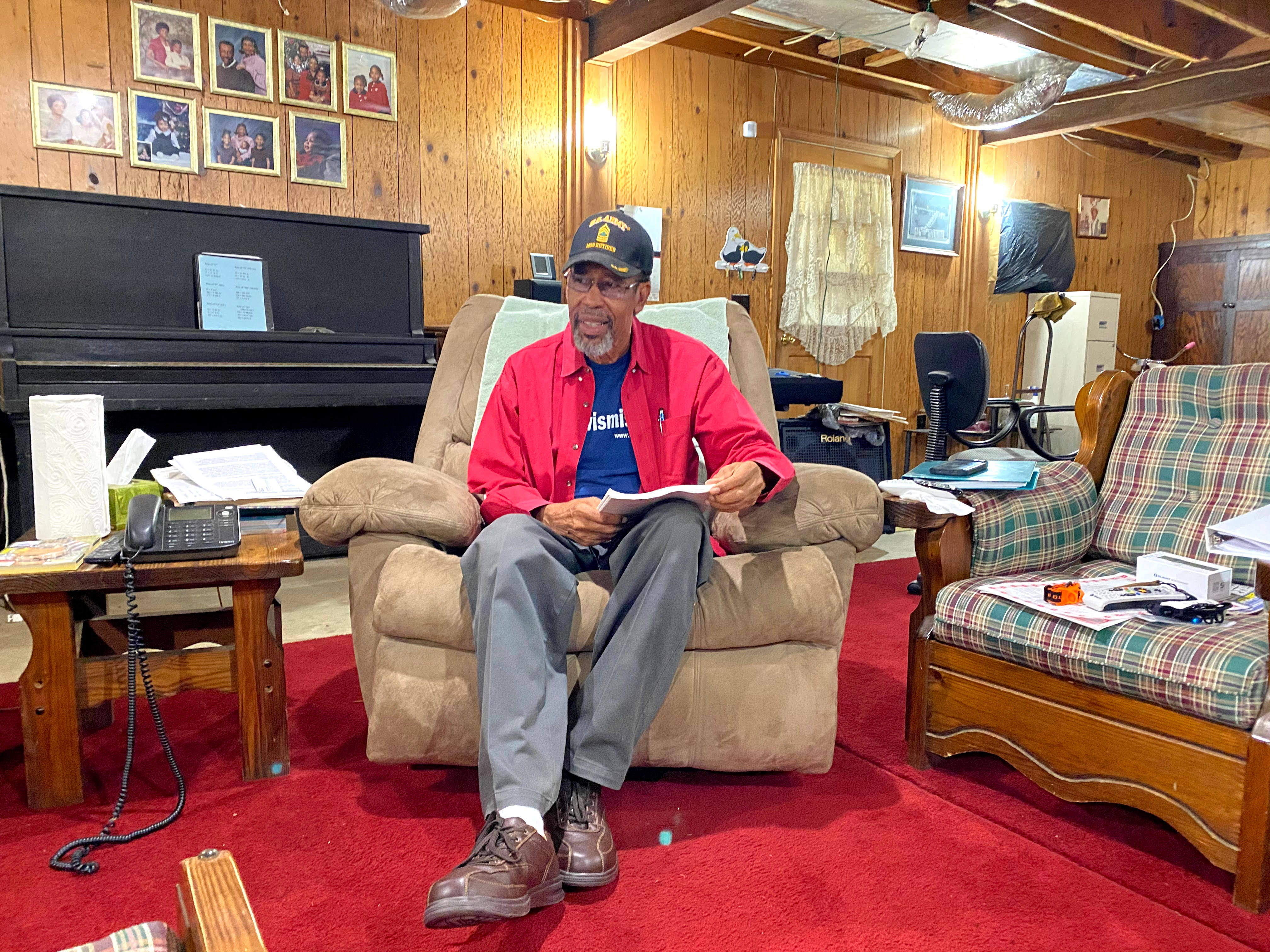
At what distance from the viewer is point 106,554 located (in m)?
1.57

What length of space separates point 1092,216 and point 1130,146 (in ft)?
2.25

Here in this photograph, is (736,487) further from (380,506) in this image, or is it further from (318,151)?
(318,151)

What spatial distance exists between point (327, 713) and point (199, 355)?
1.62m

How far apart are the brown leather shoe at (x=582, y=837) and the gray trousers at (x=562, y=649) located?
1.4 inches

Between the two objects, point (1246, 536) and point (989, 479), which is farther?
point (989, 479)

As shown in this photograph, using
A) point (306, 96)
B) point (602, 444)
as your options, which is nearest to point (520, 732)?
point (602, 444)

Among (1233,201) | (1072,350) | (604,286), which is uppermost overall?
(1233,201)

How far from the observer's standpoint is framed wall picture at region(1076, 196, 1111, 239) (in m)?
6.89

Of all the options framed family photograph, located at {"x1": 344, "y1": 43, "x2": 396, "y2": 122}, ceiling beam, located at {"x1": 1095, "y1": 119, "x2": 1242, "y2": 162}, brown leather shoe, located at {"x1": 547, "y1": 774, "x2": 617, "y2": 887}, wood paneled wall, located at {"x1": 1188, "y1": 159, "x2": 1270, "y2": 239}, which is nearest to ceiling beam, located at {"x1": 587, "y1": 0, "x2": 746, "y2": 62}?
framed family photograph, located at {"x1": 344, "y1": 43, "x2": 396, "y2": 122}

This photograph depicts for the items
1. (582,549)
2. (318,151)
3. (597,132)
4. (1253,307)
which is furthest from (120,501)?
(1253,307)

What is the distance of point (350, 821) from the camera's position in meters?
1.57

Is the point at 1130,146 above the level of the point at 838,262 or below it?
above

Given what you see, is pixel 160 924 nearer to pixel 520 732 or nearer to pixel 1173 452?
pixel 520 732

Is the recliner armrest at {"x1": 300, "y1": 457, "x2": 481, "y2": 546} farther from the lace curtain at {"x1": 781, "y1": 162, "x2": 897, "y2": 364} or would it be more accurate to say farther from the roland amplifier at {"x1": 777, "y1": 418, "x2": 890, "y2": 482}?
the lace curtain at {"x1": 781, "y1": 162, "x2": 897, "y2": 364}
